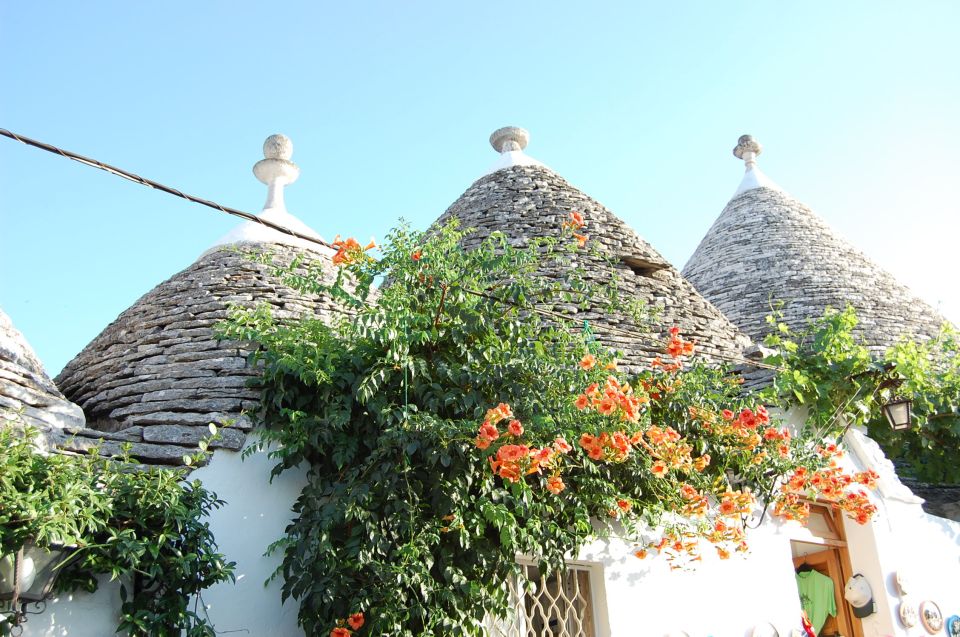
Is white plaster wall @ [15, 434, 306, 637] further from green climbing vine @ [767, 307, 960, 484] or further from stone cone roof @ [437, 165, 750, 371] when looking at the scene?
green climbing vine @ [767, 307, 960, 484]

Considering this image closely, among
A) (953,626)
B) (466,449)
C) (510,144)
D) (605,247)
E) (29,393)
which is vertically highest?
(510,144)

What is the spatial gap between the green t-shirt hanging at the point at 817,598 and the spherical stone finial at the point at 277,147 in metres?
5.89

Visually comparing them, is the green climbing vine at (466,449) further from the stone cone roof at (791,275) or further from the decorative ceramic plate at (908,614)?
the stone cone roof at (791,275)

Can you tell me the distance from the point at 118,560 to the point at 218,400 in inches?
52.8

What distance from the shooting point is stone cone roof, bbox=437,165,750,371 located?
25.7 feet

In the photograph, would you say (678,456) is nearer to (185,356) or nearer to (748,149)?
(185,356)

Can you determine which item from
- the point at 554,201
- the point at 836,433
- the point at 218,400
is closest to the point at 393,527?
the point at 218,400

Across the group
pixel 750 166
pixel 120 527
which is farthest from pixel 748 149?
pixel 120 527

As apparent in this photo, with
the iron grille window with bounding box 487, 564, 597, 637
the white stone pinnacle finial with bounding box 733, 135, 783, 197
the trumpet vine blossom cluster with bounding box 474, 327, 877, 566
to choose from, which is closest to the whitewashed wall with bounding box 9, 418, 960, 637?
the iron grille window with bounding box 487, 564, 597, 637

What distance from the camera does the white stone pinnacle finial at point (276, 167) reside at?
7.80 m

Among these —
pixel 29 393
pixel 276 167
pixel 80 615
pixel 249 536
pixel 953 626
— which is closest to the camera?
pixel 80 615

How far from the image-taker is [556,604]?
5.77m

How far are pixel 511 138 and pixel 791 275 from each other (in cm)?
447

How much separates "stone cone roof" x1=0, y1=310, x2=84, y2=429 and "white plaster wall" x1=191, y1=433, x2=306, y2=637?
79cm
